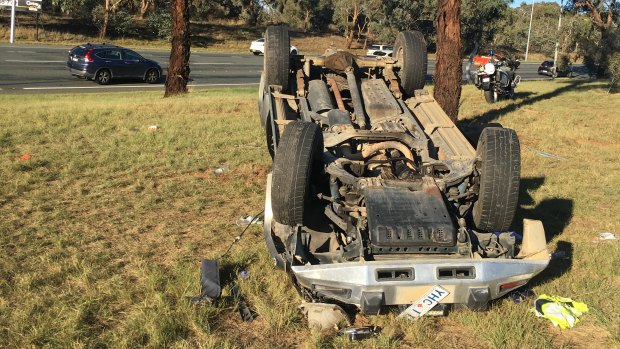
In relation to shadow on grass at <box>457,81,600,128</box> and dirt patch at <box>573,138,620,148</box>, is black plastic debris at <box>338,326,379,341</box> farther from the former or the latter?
dirt patch at <box>573,138,620,148</box>

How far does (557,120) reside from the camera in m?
13.2

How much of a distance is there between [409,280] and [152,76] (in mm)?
19625

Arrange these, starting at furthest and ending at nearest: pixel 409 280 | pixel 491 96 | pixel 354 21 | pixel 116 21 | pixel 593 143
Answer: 1. pixel 354 21
2. pixel 116 21
3. pixel 491 96
4. pixel 593 143
5. pixel 409 280

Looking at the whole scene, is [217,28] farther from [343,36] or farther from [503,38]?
[503,38]

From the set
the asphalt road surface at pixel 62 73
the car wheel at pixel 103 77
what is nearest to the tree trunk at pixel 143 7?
the asphalt road surface at pixel 62 73

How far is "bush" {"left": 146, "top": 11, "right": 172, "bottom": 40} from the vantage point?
40.1 m

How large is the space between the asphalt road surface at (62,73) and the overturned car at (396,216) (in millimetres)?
14272

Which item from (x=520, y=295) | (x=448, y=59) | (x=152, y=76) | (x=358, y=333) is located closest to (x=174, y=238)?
(x=358, y=333)

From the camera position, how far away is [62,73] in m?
21.4

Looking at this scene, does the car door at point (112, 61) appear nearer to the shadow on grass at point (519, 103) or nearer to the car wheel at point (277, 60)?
the shadow on grass at point (519, 103)

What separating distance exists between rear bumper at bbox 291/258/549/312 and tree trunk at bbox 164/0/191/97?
487 inches

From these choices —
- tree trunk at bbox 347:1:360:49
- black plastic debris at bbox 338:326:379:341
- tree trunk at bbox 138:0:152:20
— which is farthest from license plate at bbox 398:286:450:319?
tree trunk at bbox 347:1:360:49

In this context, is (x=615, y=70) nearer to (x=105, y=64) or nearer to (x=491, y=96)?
(x=491, y=96)

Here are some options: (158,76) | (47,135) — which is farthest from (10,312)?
(158,76)
